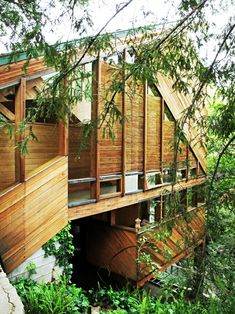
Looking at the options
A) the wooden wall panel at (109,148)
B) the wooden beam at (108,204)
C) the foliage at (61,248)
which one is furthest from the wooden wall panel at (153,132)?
the foliage at (61,248)

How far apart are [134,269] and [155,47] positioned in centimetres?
437

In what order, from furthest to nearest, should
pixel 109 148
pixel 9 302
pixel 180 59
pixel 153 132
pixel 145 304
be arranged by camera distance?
pixel 153 132 → pixel 109 148 → pixel 145 304 → pixel 180 59 → pixel 9 302

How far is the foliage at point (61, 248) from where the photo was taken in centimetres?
467

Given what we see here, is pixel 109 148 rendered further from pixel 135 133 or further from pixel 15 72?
pixel 15 72

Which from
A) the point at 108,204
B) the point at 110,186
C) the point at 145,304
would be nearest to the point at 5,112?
the point at 108,204

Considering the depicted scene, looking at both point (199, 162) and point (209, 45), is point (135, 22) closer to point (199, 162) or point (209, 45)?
point (209, 45)

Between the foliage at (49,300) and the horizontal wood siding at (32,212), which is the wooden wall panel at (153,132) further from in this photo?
the foliage at (49,300)

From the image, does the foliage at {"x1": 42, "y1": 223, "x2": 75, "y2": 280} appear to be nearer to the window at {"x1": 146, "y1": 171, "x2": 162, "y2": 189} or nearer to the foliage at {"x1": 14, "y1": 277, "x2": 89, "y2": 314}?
the foliage at {"x1": 14, "y1": 277, "x2": 89, "y2": 314}

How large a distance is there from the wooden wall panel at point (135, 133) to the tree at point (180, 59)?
8.82 feet

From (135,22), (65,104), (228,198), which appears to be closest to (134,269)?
(228,198)

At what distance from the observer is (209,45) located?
2977 mm

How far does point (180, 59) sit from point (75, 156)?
3.14 meters

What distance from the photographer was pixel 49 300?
3512mm

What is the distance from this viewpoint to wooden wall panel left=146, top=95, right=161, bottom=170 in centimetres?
658
